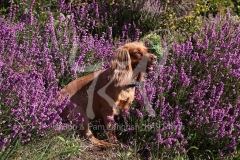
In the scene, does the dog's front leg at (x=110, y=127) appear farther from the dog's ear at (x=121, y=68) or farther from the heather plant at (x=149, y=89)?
the dog's ear at (x=121, y=68)

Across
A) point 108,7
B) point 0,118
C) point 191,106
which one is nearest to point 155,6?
point 108,7

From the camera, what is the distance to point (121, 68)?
4242 mm

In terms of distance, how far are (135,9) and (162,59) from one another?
166cm

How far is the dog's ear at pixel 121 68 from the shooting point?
423cm

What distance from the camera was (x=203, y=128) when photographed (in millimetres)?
4223

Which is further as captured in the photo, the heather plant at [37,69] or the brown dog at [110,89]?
the brown dog at [110,89]

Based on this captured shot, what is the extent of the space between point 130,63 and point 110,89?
35 centimetres

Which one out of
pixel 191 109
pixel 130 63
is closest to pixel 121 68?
pixel 130 63

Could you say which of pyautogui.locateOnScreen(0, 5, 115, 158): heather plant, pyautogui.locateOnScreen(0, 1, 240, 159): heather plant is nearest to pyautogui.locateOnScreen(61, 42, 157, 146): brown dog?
pyautogui.locateOnScreen(0, 1, 240, 159): heather plant

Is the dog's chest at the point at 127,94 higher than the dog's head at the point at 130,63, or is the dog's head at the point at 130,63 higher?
the dog's head at the point at 130,63

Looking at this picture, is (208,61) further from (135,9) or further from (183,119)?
(135,9)

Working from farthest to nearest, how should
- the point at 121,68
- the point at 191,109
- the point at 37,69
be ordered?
the point at 37,69
the point at 191,109
the point at 121,68

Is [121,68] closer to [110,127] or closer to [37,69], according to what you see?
[110,127]

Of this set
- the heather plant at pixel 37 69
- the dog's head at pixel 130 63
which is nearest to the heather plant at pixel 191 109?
the dog's head at pixel 130 63
